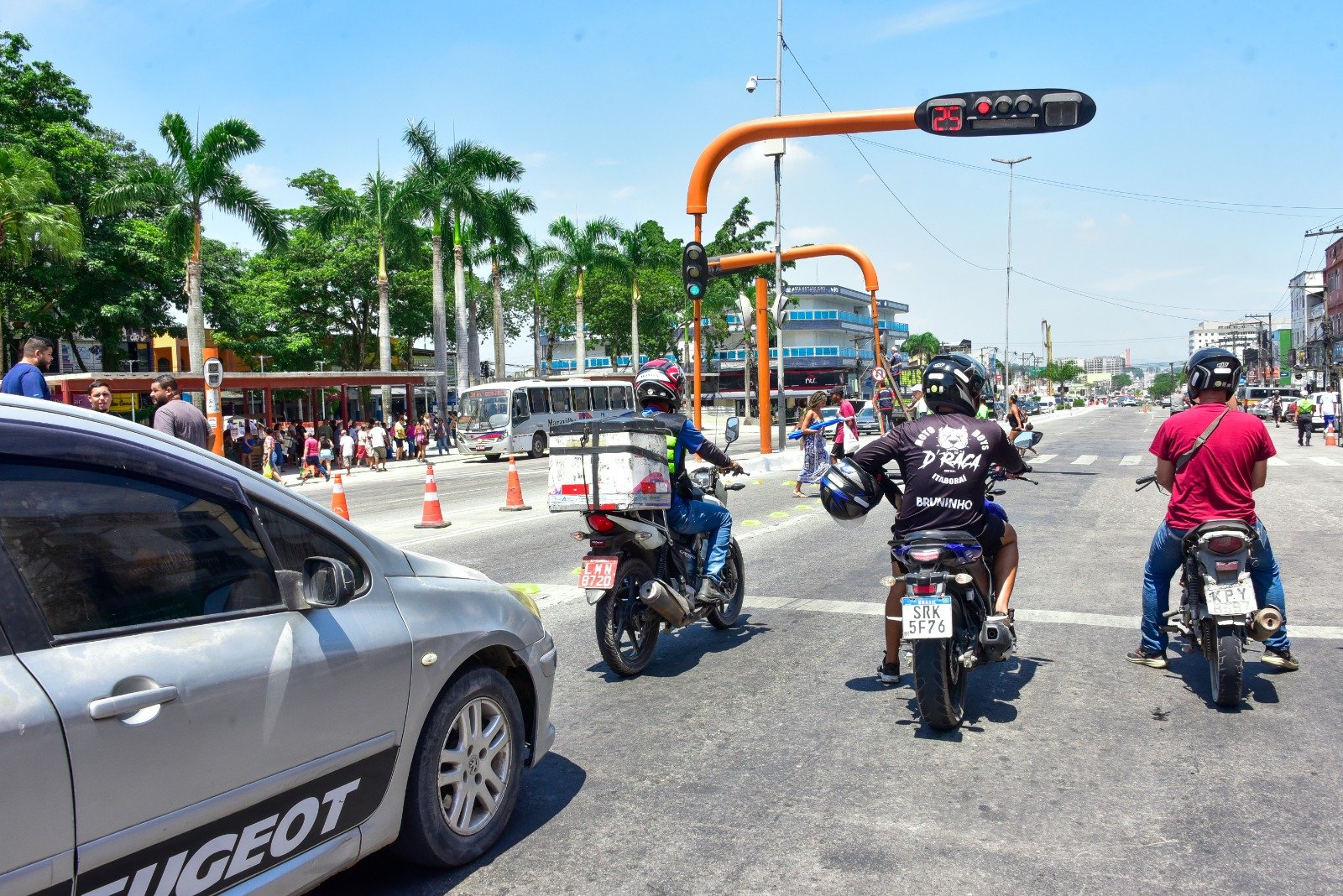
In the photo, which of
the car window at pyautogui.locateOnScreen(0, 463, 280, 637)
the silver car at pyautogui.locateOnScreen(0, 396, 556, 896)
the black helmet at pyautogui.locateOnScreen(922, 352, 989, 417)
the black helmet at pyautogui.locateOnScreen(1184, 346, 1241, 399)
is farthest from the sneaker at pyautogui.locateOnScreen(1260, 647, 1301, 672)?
the car window at pyautogui.locateOnScreen(0, 463, 280, 637)

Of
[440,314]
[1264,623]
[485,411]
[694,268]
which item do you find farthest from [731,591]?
[440,314]

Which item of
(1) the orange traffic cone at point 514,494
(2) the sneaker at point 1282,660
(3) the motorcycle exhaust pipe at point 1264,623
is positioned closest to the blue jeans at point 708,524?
(3) the motorcycle exhaust pipe at point 1264,623

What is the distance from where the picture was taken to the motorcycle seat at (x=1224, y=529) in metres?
5.20

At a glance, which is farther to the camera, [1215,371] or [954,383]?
[1215,371]

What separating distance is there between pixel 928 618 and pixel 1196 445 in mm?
1922

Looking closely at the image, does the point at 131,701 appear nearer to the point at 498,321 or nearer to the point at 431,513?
the point at 431,513

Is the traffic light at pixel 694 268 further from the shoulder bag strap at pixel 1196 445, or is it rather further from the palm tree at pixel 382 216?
the palm tree at pixel 382 216

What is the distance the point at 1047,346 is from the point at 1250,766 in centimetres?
12231

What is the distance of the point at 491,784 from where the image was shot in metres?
3.71

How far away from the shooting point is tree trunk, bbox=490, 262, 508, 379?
46.6 meters

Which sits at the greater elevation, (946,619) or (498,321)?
(498,321)

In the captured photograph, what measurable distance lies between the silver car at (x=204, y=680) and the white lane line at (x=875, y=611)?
4.05m

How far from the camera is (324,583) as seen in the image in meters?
2.95

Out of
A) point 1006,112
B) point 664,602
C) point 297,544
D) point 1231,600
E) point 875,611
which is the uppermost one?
point 1006,112
